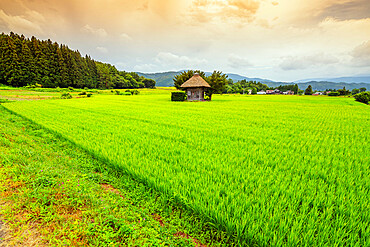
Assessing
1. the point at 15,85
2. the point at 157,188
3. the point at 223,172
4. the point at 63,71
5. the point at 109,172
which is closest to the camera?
the point at 157,188

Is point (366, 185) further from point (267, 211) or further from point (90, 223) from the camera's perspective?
point (90, 223)

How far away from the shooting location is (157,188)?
3014 mm

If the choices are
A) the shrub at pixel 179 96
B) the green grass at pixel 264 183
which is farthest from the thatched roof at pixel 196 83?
the green grass at pixel 264 183

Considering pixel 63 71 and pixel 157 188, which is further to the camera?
pixel 63 71

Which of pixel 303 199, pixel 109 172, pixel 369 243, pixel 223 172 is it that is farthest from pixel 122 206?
pixel 369 243

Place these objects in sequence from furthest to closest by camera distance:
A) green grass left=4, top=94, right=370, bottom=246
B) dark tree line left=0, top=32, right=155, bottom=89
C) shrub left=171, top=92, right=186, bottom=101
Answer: dark tree line left=0, top=32, right=155, bottom=89
shrub left=171, top=92, right=186, bottom=101
green grass left=4, top=94, right=370, bottom=246

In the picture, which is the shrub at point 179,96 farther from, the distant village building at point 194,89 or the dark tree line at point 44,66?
the dark tree line at point 44,66

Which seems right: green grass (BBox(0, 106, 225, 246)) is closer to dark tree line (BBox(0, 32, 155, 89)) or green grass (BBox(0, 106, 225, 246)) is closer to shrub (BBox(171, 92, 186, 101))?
shrub (BBox(171, 92, 186, 101))

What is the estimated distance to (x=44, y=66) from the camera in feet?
193

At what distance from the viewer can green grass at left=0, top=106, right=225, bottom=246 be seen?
1887mm

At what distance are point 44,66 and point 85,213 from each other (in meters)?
81.8

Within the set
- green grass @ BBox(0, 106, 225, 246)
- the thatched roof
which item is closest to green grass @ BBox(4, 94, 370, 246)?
green grass @ BBox(0, 106, 225, 246)

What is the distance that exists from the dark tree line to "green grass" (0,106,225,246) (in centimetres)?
7629

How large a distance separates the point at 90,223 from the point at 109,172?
2001mm
